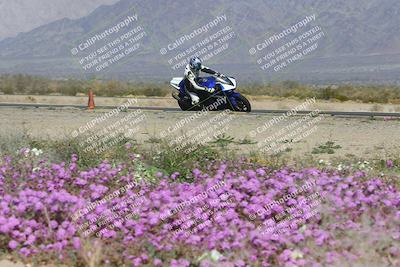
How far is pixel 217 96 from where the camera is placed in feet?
65.6

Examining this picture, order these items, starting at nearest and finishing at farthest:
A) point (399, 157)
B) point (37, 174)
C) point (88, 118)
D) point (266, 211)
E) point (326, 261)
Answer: point (326, 261) → point (266, 211) → point (37, 174) → point (399, 157) → point (88, 118)

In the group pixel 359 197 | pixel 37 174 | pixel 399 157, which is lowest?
pixel 399 157

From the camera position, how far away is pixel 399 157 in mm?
10898

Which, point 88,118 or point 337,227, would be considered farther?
point 88,118

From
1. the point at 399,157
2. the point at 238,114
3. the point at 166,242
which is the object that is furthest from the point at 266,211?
the point at 238,114

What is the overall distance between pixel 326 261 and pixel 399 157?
19.3ft

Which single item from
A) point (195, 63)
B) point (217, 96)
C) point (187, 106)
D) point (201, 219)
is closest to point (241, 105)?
point (217, 96)

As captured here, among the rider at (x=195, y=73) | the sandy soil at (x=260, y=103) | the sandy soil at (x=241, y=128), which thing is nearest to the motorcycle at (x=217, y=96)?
the rider at (x=195, y=73)

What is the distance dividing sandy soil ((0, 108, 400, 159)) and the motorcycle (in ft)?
1.37

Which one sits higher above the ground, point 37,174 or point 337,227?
point 37,174

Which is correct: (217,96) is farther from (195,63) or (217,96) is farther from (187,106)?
(187,106)

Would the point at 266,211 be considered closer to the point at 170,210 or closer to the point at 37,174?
the point at 170,210

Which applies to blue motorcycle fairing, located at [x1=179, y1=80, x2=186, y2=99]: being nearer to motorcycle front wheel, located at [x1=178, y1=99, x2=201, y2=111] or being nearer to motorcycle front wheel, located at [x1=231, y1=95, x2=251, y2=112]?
motorcycle front wheel, located at [x1=178, y1=99, x2=201, y2=111]

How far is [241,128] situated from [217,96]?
3274mm
